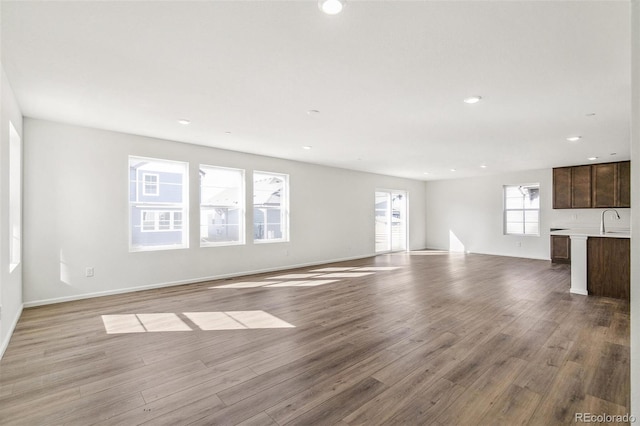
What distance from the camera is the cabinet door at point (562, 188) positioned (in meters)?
7.79

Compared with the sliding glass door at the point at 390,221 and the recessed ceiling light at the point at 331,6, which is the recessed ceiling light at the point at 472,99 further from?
the sliding glass door at the point at 390,221

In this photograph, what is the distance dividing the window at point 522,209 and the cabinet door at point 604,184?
120 cm

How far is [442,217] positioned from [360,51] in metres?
9.00

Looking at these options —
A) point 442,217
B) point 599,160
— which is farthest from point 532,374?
point 442,217

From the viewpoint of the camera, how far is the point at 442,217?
10.5 meters

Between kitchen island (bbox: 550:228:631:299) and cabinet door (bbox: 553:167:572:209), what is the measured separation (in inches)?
140

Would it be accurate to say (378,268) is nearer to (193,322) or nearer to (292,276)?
(292,276)

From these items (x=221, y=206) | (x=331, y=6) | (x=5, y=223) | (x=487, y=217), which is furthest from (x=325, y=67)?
(x=487, y=217)

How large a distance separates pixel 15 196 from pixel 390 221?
837 centimetres

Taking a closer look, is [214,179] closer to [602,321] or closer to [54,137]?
[54,137]

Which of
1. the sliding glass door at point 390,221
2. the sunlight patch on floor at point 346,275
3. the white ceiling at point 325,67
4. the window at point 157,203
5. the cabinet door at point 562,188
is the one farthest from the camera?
the sliding glass door at point 390,221

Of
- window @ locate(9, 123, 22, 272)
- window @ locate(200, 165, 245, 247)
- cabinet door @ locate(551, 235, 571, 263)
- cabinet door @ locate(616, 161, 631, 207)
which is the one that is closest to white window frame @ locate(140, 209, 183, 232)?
window @ locate(200, 165, 245, 247)

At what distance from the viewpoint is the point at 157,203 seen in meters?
5.20

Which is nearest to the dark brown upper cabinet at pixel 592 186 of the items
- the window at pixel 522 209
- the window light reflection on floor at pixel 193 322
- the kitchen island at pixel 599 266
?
the window at pixel 522 209
